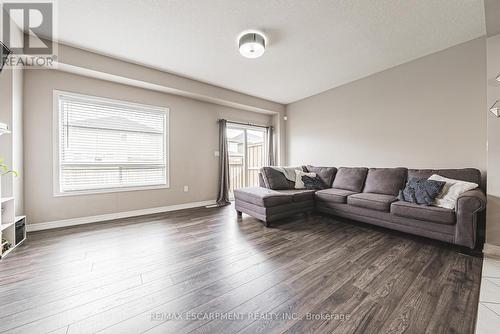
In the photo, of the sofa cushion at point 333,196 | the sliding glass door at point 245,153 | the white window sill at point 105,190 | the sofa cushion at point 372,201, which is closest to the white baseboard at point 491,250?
the sofa cushion at point 372,201

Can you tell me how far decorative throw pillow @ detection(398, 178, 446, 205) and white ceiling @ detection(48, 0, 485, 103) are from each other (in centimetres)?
192

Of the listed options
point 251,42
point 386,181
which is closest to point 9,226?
point 251,42

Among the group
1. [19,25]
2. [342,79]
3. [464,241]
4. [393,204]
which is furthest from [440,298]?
[19,25]

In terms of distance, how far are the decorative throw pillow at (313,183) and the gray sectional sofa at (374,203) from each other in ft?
0.55

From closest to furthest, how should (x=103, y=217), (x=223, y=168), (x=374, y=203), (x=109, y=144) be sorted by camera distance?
(x=374, y=203)
(x=103, y=217)
(x=109, y=144)
(x=223, y=168)

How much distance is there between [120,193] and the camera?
346 cm

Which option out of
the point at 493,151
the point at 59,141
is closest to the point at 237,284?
the point at 493,151

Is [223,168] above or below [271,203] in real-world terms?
above

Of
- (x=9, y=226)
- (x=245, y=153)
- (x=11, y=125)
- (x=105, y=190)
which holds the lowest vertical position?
(x=9, y=226)

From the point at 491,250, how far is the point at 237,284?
2777 millimetres

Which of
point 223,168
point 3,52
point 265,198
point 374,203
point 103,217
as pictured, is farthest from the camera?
point 223,168

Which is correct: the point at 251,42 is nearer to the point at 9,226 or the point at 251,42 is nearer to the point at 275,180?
the point at 275,180

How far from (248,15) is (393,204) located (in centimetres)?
293

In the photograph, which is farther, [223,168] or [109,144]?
[223,168]
